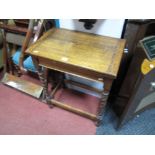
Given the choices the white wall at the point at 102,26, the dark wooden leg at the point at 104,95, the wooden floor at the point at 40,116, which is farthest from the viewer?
the wooden floor at the point at 40,116

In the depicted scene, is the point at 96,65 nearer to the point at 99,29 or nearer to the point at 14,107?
the point at 99,29

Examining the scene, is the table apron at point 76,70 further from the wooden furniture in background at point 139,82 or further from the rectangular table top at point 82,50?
the wooden furniture in background at point 139,82

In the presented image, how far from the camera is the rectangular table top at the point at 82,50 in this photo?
92cm

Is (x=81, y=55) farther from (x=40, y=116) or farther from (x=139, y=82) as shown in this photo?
(x=40, y=116)

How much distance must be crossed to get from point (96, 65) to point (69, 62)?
0.17 m

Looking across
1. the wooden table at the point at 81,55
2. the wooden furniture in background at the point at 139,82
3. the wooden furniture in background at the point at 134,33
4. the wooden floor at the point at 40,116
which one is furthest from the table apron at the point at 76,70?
the wooden floor at the point at 40,116

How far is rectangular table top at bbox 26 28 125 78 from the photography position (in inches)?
36.2

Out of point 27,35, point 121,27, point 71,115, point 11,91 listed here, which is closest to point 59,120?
point 71,115

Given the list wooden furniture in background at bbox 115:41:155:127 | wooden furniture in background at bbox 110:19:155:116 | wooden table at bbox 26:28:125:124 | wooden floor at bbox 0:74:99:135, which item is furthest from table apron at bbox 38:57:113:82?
wooden floor at bbox 0:74:99:135

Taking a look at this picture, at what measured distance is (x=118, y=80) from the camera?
1.41m

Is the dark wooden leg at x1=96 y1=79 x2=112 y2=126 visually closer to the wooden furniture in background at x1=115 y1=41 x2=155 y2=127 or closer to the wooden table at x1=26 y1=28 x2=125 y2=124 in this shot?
the wooden table at x1=26 y1=28 x2=125 y2=124

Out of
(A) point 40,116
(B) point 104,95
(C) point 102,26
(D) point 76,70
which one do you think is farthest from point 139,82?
(A) point 40,116

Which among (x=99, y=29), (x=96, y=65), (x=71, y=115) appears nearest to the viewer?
(x=96, y=65)

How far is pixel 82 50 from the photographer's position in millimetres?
1031
